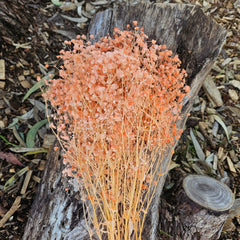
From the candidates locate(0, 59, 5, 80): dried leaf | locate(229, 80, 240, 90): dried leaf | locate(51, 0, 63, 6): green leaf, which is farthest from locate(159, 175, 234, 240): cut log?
locate(51, 0, 63, 6): green leaf

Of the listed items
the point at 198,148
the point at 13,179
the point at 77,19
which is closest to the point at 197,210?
the point at 198,148

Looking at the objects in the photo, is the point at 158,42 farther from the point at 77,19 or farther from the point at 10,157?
the point at 10,157

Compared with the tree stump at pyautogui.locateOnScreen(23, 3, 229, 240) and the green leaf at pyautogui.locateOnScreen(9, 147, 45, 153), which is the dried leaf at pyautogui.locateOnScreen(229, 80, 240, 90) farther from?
the green leaf at pyautogui.locateOnScreen(9, 147, 45, 153)

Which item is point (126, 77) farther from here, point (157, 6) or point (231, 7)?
point (231, 7)

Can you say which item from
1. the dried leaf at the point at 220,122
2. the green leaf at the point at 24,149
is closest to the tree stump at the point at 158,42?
the green leaf at the point at 24,149

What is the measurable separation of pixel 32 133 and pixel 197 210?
1066mm

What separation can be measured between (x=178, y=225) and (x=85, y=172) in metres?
0.58

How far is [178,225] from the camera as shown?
46.3 inches

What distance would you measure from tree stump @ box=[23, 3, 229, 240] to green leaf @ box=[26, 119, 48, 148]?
0.30m

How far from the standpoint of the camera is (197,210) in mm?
1115

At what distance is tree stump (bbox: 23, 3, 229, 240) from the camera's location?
1.04 m

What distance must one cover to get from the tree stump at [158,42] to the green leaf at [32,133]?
30 cm

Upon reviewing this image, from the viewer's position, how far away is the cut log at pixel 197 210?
3.61ft

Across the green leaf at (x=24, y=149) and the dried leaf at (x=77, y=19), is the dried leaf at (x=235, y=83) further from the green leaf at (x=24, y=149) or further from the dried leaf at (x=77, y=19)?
the green leaf at (x=24, y=149)
